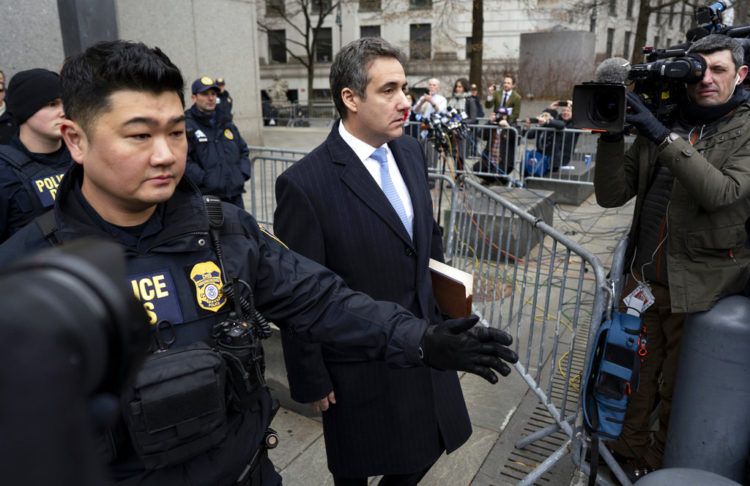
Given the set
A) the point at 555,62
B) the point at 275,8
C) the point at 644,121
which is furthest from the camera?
the point at 275,8

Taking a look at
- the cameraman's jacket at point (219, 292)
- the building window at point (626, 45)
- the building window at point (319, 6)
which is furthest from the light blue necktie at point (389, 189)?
the building window at point (626, 45)

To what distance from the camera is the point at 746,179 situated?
255cm

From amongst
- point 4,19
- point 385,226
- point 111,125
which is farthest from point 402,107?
point 4,19

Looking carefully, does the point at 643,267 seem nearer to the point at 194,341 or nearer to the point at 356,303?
the point at 356,303

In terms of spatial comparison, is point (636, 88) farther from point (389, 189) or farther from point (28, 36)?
point (28, 36)

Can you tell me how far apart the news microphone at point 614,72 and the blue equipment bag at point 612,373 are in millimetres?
1158

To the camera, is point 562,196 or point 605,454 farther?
point 562,196

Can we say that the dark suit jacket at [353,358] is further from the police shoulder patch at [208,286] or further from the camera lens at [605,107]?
the camera lens at [605,107]

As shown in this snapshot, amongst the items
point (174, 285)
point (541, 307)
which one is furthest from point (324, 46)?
point (174, 285)

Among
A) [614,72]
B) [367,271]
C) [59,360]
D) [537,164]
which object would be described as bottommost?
[537,164]

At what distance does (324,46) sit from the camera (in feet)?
134

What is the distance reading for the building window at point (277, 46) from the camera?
4084cm

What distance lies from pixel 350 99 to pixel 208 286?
46.6 inches

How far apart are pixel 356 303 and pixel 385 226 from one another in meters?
0.57
